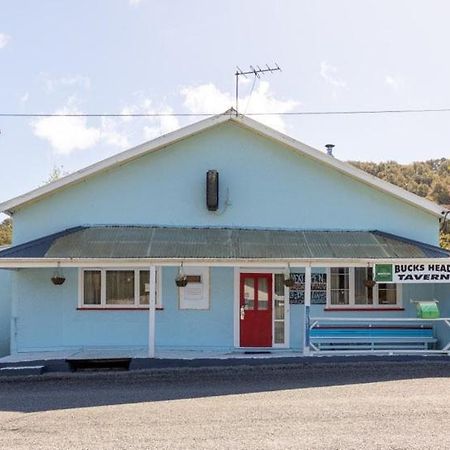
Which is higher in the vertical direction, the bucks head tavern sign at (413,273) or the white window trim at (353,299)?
the bucks head tavern sign at (413,273)

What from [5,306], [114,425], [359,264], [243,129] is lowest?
[114,425]

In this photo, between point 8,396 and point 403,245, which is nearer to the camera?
point 8,396

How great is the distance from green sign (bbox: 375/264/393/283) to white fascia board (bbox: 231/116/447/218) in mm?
2596

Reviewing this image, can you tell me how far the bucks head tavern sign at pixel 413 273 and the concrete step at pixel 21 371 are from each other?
25.4 ft

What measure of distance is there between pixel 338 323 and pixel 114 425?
8.24 m

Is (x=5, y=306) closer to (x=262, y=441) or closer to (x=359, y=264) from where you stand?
(x=359, y=264)

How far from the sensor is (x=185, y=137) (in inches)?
608

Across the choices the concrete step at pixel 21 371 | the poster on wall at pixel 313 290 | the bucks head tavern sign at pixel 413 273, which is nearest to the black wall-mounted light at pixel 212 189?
the poster on wall at pixel 313 290

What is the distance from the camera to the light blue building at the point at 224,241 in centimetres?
1502

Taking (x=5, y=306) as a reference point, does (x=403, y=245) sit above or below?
above

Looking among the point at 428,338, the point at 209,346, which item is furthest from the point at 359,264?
the point at 209,346

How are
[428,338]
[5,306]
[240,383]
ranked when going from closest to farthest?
[240,383], [428,338], [5,306]

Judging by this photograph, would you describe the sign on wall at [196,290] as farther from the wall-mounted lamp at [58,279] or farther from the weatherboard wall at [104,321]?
the wall-mounted lamp at [58,279]

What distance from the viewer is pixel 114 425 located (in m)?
8.45
